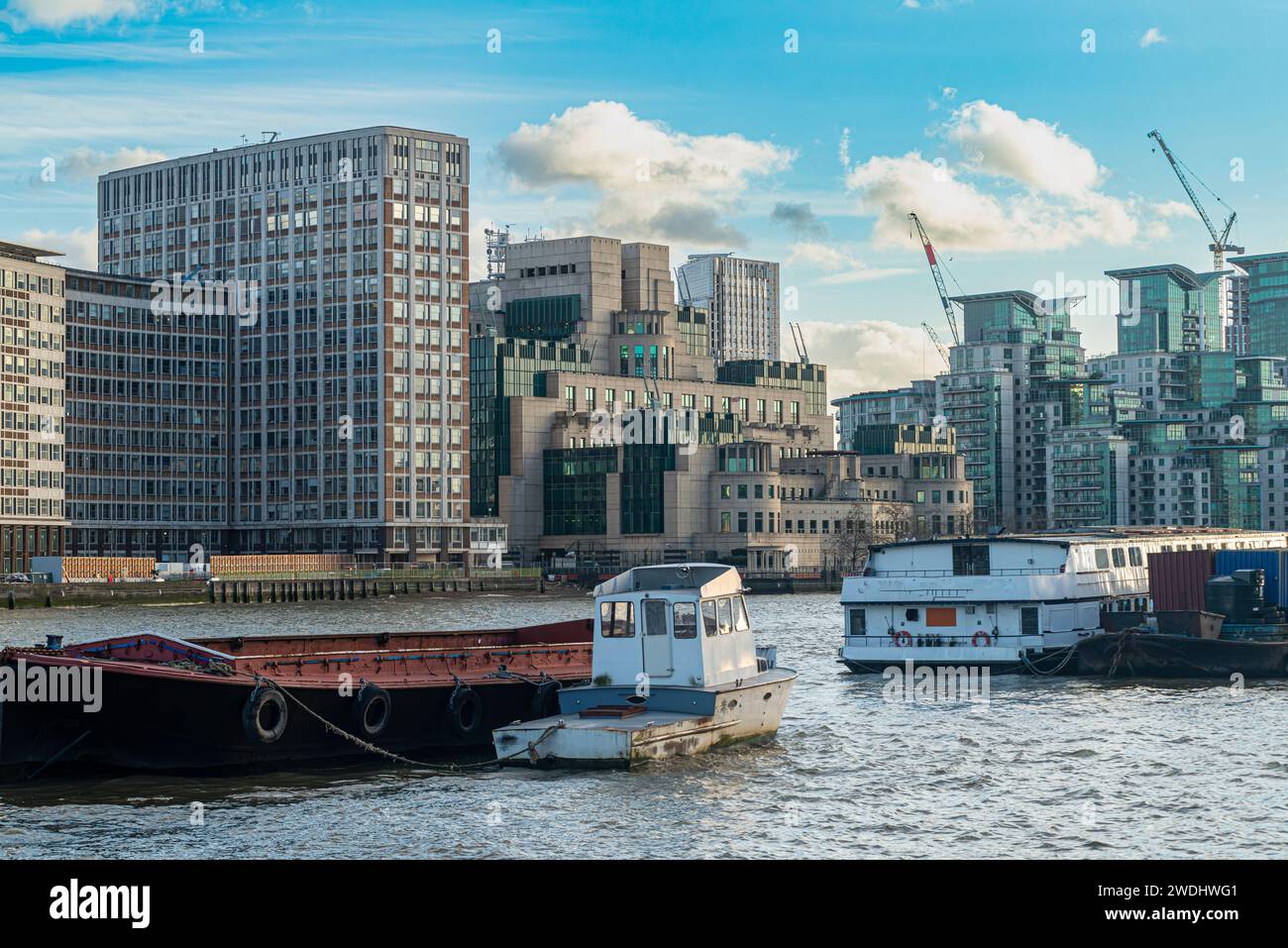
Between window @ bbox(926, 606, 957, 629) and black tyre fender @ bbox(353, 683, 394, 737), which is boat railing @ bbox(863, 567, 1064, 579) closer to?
window @ bbox(926, 606, 957, 629)

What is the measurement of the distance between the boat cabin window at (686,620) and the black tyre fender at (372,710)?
303 inches

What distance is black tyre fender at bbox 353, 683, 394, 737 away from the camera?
43.0 metres


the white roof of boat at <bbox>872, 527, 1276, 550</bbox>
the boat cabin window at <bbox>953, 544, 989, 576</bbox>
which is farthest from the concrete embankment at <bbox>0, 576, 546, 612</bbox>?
the boat cabin window at <bbox>953, 544, 989, 576</bbox>

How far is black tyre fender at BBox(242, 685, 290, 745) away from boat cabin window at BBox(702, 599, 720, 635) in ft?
35.8

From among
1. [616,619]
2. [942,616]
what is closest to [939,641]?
[942,616]

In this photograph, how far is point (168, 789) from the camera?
38781 millimetres

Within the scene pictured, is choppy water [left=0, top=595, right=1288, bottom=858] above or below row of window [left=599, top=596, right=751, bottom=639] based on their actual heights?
below

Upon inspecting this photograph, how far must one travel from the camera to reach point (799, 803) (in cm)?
3847

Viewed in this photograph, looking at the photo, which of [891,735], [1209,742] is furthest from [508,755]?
[1209,742]

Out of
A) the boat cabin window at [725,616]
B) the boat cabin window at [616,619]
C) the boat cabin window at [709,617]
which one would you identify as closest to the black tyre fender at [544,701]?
the boat cabin window at [616,619]

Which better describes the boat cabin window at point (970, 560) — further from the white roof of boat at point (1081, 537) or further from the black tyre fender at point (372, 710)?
the black tyre fender at point (372, 710)

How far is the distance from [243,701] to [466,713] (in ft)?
24.2

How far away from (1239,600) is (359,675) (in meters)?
43.4

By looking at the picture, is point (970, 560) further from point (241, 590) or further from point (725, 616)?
point (241, 590)
